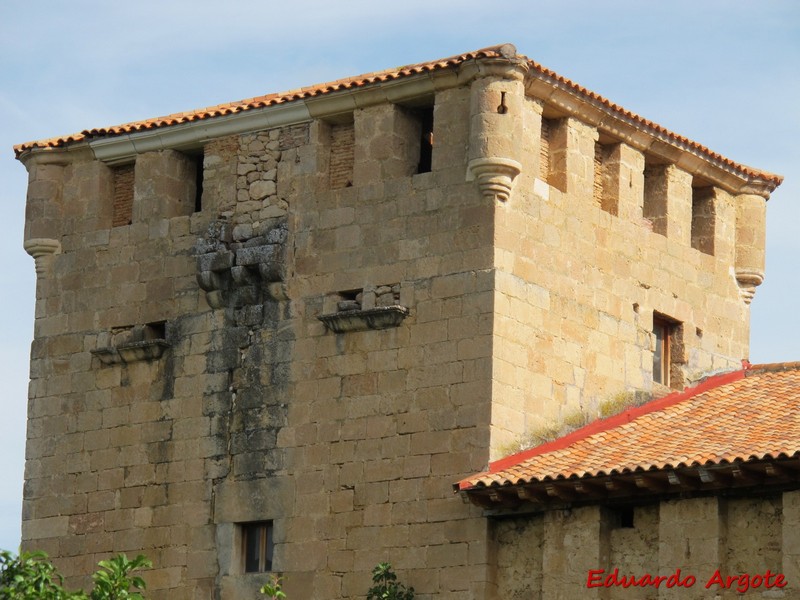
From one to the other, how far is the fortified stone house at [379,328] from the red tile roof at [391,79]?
0.13ft

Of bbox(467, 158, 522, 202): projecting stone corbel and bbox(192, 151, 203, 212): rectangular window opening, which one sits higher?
bbox(192, 151, 203, 212): rectangular window opening

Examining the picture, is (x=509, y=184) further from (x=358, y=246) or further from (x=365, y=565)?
(x=365, y=565)

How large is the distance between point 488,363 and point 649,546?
303cm

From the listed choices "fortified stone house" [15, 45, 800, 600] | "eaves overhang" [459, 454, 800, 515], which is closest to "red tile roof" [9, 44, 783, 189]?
"fortified stone house" [15, 45, 800, 600]

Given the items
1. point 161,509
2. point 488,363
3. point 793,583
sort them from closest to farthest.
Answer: point 793,583 < point 488,363 < point 161,509

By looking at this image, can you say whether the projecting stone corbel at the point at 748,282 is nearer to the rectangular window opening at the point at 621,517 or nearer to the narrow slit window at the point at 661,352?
the narrow slit window at the point at 661,352

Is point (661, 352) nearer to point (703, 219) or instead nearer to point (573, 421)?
point (703, 219)

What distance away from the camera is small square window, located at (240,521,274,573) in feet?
95.7

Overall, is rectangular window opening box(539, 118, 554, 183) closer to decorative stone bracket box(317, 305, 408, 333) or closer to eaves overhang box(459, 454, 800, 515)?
decorative stone bracket box(317, 305, 408, 333)

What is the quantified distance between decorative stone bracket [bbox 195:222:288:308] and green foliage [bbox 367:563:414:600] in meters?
3.98

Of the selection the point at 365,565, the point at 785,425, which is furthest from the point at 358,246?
the point at 785,425

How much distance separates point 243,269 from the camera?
29.9m

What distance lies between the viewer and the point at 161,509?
3008 centimetres

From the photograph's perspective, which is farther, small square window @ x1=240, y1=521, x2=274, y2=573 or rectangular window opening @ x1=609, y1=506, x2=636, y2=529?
small square window @ x1=240, y1=521, x2=274, y2=573
